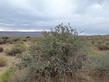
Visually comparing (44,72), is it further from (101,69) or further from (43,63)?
(101,69)

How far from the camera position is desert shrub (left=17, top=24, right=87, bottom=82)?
556 inches

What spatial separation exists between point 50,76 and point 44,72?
0.33 m

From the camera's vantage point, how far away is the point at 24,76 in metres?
14.2

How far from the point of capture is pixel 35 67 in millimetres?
13992

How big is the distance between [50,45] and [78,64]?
1524 millimetres

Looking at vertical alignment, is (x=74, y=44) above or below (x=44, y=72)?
above

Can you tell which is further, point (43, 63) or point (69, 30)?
point (69, 30)

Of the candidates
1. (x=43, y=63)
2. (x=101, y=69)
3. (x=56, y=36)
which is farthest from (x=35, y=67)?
(x=101, y=69)

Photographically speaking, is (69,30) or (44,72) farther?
(69,30)

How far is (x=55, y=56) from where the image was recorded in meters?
14.3

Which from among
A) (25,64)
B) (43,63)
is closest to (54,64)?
(43,63)

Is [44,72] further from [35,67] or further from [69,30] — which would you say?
[69,30]

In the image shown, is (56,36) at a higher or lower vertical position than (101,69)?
higher

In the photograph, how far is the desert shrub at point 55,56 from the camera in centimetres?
1412
